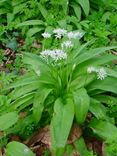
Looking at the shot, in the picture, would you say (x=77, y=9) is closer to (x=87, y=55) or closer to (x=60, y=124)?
(x=87, y=55)

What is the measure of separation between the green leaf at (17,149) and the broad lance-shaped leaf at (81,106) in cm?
51

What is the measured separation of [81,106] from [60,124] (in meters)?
0.24

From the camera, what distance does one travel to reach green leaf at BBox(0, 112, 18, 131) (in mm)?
4111

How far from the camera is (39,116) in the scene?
4.08 meters

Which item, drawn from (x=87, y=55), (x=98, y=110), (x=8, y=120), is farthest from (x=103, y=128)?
(x=8, y=120)

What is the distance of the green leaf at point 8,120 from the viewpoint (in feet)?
13.5

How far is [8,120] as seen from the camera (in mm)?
4176

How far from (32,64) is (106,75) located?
731 millimetres

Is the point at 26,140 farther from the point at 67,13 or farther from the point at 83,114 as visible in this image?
the point at 67,13

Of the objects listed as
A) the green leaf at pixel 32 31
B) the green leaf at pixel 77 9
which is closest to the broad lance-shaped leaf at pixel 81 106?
the green leaf at pixel 32 31

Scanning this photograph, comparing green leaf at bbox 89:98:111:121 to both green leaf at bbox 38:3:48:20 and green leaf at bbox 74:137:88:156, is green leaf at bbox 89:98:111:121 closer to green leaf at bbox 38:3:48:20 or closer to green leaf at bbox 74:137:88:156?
green leaf at bbox 74:137:88:156

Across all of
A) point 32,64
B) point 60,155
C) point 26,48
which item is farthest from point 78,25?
point 60,155

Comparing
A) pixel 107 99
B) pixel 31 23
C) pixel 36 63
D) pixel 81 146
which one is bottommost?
pixel 81 146

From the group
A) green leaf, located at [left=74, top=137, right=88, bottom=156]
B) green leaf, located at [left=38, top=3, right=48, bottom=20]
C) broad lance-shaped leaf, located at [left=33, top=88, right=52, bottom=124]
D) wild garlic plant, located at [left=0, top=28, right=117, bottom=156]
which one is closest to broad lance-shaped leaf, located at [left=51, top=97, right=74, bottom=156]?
wild garlic plant, located at [left=0, top=28, right=117, bottom=156]
